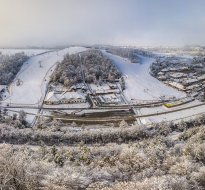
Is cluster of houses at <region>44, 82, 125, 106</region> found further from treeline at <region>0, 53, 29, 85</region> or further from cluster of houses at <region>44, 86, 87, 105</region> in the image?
treeline at <region>0, 53, 29, 85</region>

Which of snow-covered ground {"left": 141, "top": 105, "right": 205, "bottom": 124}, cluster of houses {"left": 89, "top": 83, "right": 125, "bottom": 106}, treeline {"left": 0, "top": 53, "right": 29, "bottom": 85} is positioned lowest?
snow-covered ground {"left": 141, "top": 105, "right": 205, "bottom": 124}

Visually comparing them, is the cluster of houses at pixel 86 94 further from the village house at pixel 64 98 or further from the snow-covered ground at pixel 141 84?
the snow-covered ground at pixel 141 84

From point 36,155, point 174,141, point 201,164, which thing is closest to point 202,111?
point 174,141

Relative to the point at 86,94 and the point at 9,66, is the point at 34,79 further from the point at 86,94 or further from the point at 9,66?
the point at 86,94

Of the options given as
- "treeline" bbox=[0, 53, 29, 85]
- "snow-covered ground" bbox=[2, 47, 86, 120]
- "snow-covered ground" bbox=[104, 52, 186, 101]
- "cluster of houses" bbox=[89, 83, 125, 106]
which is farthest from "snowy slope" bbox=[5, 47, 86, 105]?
"snow-covered ground" bbox=[104, 52, 186, 101]

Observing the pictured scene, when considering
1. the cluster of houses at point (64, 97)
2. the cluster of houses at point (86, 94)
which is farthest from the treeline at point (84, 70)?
the cluster of houses at point (64, 97)

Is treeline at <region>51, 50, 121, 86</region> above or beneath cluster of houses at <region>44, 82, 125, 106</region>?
above

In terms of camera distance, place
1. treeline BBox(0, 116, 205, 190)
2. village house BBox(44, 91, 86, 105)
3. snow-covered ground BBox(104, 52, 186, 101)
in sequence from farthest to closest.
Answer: snow-covered ground BBox(104, 52, 186, 101), village house BBox(44, 91, 86, 105), treeline BBox(0, 116, 205, 190)

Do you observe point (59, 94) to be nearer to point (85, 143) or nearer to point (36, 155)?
point (85, 143)
